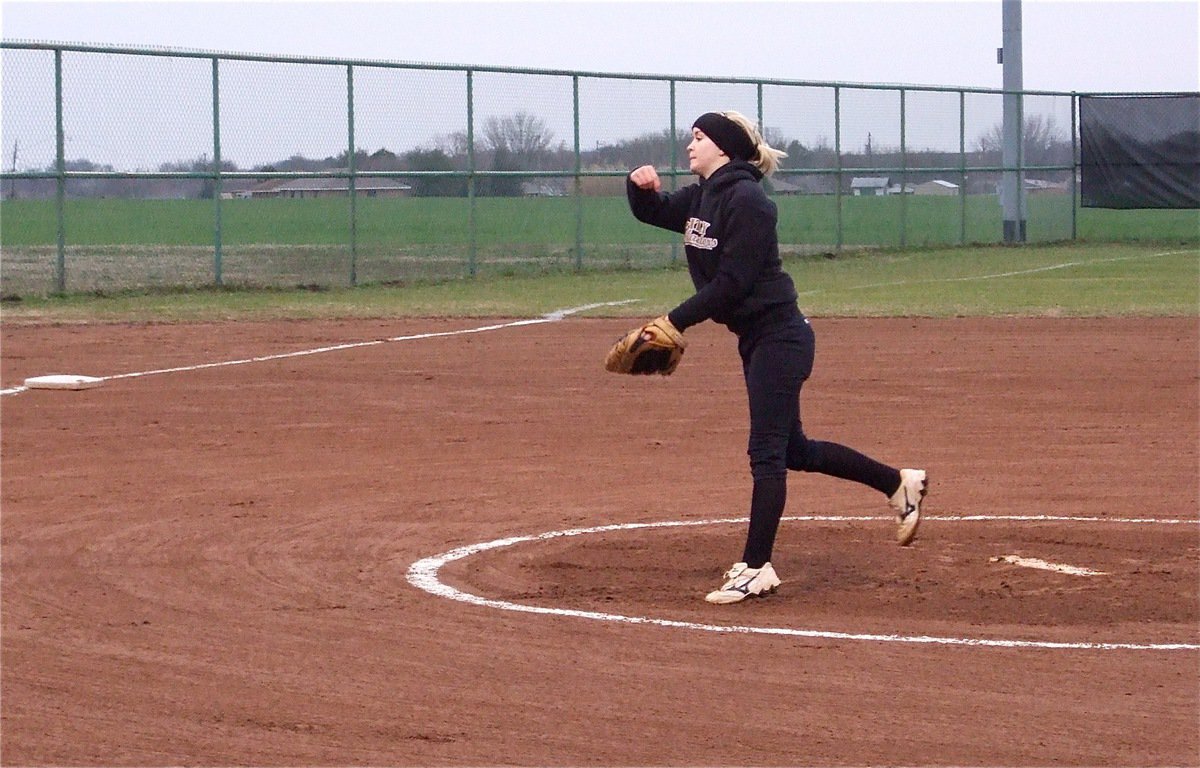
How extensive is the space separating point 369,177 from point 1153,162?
17.9 meters

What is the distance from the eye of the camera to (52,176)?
20750 mm

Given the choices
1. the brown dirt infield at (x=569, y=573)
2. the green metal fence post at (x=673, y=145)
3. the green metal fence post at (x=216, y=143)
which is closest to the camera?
the brown dirt infield at (x=569, y=573)

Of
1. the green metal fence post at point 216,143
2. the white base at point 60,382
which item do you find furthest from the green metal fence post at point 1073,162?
the white base at point 60,382

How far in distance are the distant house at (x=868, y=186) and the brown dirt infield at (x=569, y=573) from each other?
18.6m

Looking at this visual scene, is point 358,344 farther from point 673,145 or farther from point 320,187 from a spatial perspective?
point 673,145

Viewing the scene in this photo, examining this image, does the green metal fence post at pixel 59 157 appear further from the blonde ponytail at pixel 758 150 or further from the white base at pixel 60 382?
the blonde ponytail at pixel 758 150

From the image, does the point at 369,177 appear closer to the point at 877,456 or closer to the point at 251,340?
the point at 251,340

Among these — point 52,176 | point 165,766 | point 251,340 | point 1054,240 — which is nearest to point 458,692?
point 165,766

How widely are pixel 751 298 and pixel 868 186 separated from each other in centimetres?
2699

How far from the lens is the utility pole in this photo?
34.3 metres

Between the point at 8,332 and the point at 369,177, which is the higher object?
the point at 369,177

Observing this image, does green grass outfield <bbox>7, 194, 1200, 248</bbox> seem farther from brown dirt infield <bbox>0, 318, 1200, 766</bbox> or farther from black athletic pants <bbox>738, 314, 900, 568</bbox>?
black athletic pants <bbox>738, 314, 900, 568</bbox>

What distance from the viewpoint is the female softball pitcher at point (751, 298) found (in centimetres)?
666

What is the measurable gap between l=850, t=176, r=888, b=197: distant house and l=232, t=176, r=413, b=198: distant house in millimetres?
10508
